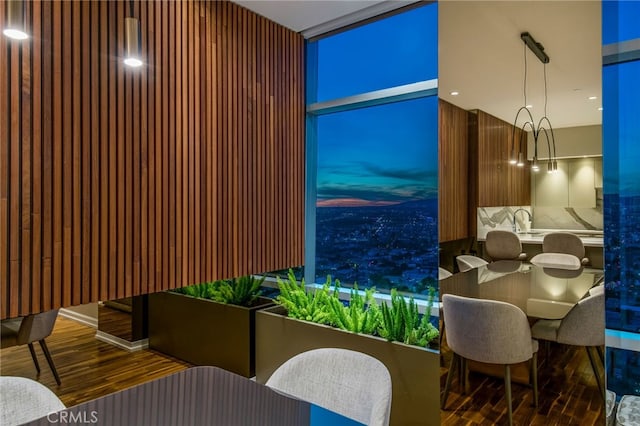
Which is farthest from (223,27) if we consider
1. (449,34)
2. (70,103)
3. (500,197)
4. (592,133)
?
(592,133)

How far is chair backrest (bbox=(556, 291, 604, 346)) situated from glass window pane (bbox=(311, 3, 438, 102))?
60.5 inches

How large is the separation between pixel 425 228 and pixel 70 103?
80.7 inches

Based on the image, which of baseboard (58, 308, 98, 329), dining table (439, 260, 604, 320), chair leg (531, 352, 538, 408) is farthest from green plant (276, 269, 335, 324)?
chair leg (531, 352, 538, 408)

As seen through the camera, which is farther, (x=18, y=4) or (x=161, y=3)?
(x=161, y=3)

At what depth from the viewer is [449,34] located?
2213mm

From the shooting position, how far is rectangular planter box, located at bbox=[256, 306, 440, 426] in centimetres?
223

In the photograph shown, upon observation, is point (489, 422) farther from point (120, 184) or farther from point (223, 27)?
point (223, 27)

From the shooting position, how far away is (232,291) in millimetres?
3193

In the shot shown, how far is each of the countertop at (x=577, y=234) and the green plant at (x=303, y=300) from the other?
146cm

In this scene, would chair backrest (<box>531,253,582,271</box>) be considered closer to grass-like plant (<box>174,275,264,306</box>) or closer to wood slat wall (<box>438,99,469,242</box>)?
wood slat wall (<box>438,99,469,242</box>)

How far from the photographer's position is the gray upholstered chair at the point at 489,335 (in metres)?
1.81

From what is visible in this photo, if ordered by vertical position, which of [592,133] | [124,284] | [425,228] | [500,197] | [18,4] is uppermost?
[18,4]

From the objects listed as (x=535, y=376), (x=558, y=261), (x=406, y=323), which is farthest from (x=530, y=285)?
(x=406, y=323)

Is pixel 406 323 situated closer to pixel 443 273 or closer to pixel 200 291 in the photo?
pixel 443 273
